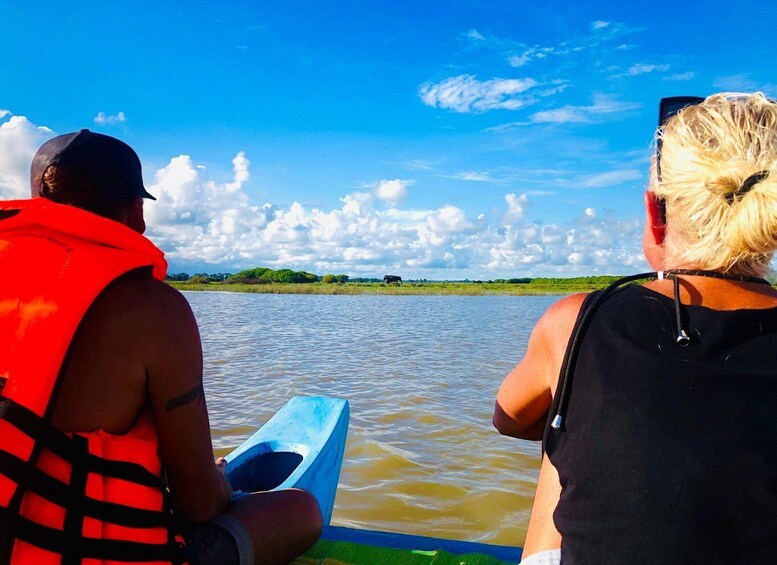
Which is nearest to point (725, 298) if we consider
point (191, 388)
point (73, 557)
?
point (191, 388)

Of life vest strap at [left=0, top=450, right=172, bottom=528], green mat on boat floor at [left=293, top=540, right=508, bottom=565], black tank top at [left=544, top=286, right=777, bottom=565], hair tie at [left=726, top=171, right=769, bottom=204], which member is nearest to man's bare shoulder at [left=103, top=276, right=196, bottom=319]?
life vest strap at [left=0, top=450, right=172, bottom=528]

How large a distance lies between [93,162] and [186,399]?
78cm

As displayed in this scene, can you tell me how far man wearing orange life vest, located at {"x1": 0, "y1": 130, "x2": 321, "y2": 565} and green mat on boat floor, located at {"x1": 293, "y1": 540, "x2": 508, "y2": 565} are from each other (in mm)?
669

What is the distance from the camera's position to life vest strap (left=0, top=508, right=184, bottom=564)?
154cm

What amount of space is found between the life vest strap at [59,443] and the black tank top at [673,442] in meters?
1.17

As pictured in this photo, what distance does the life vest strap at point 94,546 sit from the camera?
1539 mm

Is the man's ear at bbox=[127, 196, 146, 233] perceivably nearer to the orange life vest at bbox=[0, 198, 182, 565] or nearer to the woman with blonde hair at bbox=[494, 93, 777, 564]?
the orange life vest at bbox=[0, 198, 182, 565]

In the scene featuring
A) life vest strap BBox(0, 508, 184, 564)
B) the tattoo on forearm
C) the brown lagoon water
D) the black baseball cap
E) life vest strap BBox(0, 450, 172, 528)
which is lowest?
the brown lagoon water

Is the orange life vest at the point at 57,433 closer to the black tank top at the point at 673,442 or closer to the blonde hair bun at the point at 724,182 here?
the black tank top at the point at 673,442

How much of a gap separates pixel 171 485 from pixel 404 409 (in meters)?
5.44

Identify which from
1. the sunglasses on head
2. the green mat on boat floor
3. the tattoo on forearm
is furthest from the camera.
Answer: the green mat on boat floor

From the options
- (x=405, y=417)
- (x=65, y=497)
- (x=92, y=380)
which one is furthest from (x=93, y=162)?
(x=405, y=417)

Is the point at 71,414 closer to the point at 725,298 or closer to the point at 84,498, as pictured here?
the point at 84,498

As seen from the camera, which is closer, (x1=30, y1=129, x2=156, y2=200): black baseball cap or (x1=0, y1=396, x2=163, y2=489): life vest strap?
(x1=0, y1=396, x2=163, y2=489): life vest strap
